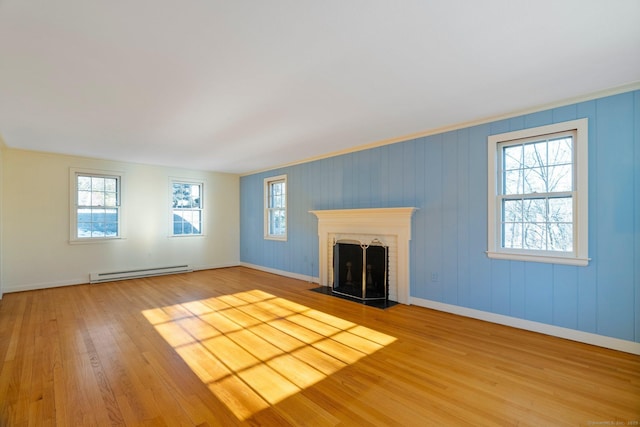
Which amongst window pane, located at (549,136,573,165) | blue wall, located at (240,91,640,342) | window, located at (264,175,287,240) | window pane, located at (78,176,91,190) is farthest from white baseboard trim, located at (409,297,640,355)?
window pane, located at (78,176,91,190)

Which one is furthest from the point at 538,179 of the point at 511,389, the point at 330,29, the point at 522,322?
the point at 330,29

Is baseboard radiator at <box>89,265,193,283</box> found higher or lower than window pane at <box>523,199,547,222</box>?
lower

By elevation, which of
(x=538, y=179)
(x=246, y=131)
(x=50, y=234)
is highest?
(x=246, y=131)

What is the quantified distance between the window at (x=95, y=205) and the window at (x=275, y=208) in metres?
3.05

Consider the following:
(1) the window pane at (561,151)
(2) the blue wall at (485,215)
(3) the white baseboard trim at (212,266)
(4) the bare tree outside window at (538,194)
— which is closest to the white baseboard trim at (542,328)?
(2) the blue wall at (485,215)

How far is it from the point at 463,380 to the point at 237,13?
2.99 meters

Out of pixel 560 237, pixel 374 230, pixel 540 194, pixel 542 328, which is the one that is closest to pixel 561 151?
pixel 540 194

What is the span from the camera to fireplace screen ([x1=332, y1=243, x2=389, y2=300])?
4574mm

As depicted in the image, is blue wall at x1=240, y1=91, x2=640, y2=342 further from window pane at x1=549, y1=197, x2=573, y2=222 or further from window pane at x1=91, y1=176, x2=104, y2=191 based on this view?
window pane at x1=91, y1=176, x2=104, y2=191

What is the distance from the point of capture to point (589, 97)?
291 centimetres

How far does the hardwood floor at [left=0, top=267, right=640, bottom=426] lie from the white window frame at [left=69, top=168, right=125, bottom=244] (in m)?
1.96

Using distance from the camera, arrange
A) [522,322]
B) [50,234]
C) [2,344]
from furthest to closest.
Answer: [50,234]
[522,322]
[2,344]

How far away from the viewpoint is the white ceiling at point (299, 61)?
175 centimetres

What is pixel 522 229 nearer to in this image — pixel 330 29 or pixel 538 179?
pixel 538 179
